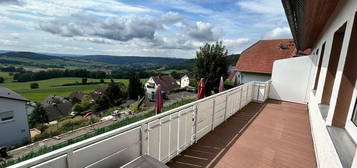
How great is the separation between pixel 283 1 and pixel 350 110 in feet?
5.33

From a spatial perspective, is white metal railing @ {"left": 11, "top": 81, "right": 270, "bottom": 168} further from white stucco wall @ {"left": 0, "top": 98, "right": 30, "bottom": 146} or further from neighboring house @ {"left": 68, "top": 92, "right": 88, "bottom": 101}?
neighboring house @ {"left": 68, "top": 92, "right": 88, "bottom": 101}

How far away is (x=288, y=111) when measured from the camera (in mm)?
6199

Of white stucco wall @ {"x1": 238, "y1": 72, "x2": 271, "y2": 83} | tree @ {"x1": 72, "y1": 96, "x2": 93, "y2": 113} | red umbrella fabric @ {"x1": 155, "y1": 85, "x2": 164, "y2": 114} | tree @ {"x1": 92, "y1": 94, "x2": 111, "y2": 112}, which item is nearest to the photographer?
red umbrella fabric @ {"x1": 155, "y1": 85, "x2": 164, "y2": 114}

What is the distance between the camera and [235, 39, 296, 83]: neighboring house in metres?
12.7

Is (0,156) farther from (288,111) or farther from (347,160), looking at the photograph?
(288,111)

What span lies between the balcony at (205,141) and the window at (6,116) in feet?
57.9

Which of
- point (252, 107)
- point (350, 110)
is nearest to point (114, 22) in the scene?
point (252, 107)

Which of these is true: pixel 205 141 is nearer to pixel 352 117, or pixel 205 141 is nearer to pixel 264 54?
pixel 352 117

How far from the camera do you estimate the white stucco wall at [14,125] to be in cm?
1324

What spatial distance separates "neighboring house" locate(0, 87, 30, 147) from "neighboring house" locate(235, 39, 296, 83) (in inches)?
752

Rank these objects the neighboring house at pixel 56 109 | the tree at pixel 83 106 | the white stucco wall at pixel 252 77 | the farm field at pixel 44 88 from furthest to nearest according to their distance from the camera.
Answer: the farm field at pixel 44 88 < the tree at pixel 83 106 < the neighboring house at pixel 56 109 < the white stucco wall at pixel 252 77

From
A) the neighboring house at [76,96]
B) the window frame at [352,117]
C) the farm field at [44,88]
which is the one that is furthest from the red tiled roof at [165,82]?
the window frame at [352,117]

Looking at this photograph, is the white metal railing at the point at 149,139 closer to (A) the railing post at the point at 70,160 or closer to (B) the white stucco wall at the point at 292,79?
(A) the railing post at the point at 70,160

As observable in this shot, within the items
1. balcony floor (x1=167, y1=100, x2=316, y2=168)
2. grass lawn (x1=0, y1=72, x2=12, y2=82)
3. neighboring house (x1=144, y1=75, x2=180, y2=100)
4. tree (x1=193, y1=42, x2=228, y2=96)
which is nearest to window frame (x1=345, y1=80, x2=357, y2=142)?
balcony floor (x1=167, y1=100, x2=316, y2=168)
